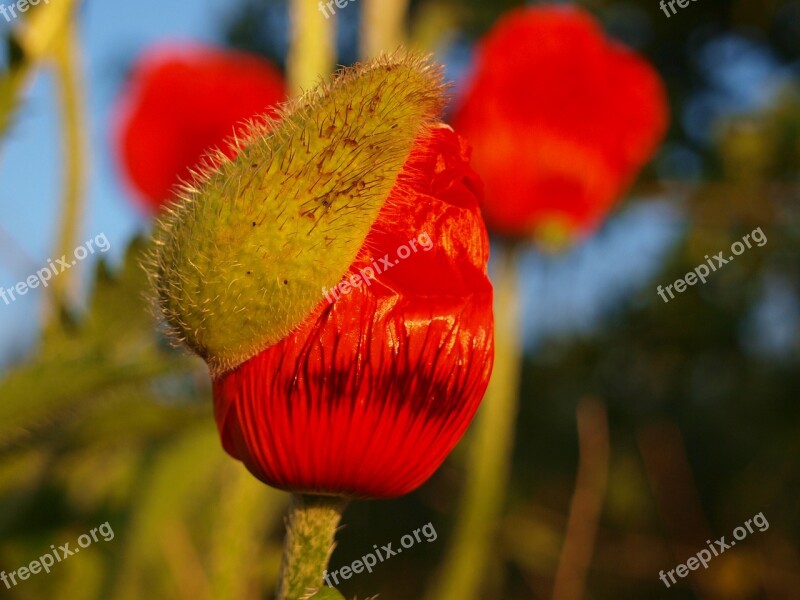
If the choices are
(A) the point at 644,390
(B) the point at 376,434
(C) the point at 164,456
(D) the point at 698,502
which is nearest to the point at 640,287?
(A) the point at 644,390

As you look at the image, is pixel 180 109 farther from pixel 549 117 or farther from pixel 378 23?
pixel 549 117

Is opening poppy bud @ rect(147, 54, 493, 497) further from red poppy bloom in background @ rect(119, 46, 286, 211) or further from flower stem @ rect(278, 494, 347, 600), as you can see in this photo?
red poppy bloom in background @ rect(119, 46, 286, 211)

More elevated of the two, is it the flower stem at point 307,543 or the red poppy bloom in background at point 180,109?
the flower stem at point 307,543

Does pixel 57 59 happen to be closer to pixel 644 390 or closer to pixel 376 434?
pixel 376 434

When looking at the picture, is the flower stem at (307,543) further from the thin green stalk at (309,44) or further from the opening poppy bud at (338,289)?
the thin green stalk at (309,44)

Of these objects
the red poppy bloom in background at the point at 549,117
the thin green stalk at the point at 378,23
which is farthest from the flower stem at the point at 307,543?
the red poppy bloom in background at the point at 549,117
